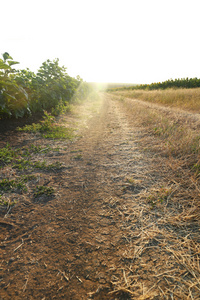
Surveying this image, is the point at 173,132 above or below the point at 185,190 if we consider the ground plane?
above

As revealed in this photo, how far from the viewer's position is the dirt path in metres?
1.37

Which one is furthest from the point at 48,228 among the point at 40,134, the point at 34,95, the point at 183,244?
the point at 34,95

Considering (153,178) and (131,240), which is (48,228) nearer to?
(131,240)

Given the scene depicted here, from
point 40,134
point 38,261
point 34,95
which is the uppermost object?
point 34,95

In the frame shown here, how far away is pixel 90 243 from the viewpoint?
174cm

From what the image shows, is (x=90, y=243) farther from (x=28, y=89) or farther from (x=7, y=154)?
(x=28, y=89)

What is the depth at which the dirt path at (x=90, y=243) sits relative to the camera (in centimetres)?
137

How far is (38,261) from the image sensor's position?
1565 millimetres

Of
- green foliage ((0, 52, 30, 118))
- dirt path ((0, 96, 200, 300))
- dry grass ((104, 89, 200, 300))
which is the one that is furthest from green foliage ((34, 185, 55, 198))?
green foliage ((0, 52, 30, 118))

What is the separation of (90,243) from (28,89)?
546cm

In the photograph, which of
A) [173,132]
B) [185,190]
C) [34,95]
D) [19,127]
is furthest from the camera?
[34,95]

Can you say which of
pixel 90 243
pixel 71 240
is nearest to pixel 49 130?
pixel 71 240

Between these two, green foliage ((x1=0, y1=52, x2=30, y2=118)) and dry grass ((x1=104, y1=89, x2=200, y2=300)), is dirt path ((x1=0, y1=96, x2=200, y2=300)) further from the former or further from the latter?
green foliage ((x1=0, y1=52, x2=30, y2=118))

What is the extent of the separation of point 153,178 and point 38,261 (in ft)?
6.83
